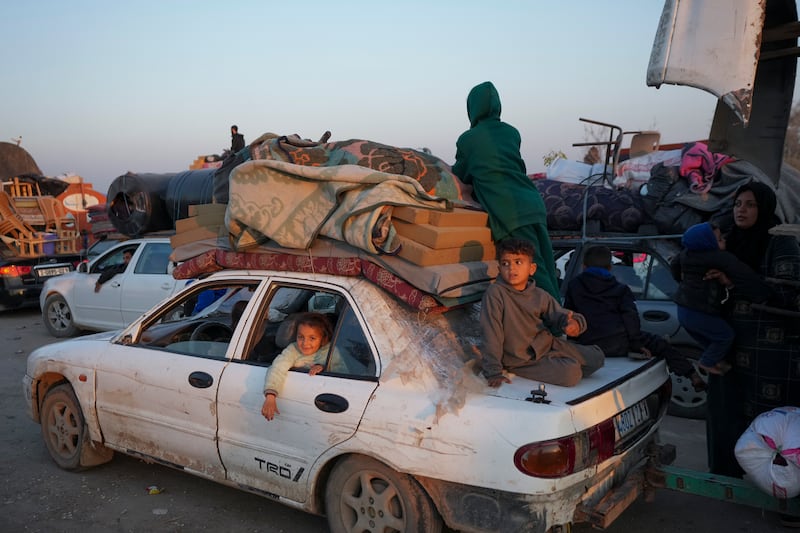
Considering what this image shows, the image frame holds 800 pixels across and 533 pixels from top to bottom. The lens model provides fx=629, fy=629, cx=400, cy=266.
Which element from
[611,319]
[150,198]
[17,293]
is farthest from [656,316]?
[17,293]

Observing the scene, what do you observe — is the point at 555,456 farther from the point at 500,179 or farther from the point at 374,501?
the point at 500,179

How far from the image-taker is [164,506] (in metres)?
4.12

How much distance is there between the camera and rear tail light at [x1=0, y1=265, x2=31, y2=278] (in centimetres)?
1223

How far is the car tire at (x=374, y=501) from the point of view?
2.96 metres

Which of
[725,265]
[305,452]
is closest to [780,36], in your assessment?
[725,265]

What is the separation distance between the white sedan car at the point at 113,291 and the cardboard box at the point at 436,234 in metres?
5.88

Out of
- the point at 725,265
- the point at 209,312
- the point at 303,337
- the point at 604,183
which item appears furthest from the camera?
the point at 604,183

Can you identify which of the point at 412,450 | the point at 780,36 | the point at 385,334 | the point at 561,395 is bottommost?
the point at 412,450

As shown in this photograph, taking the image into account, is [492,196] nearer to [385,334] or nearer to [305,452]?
[385,334]

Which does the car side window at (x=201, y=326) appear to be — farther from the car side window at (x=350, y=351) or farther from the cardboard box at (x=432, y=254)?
the cardboard box at (x=432, y=254)

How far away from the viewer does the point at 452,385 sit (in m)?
2.97

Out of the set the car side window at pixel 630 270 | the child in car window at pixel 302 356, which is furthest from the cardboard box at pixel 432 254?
the car side window at pixel 630 270

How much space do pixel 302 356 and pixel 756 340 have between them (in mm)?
2712

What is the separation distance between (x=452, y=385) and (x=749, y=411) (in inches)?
84.1
